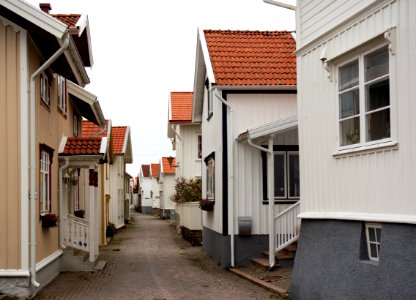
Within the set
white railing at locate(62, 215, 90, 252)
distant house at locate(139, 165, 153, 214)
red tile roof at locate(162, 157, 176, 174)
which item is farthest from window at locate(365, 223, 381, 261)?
distant house at locate(139, 165, 153, 214)

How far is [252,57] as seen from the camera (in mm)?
18531

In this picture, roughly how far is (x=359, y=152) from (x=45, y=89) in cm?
803

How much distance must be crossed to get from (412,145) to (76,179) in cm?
1410

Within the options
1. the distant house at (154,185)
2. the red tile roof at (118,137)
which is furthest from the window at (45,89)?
the distant house at (154,185)

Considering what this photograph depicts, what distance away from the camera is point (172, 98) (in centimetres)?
3544

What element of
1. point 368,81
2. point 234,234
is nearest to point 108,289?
point 234,234

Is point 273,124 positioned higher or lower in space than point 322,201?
higher

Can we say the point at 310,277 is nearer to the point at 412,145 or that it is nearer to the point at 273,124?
the point at 412,145

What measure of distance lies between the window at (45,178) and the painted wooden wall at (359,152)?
5759mm

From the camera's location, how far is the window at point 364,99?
8.52m

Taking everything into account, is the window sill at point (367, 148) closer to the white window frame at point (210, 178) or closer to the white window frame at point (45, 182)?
the white window frame at point (45, 182)

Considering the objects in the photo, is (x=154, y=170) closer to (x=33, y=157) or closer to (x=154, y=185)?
(x=154, y=185)

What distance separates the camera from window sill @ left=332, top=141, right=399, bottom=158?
8.10 metres

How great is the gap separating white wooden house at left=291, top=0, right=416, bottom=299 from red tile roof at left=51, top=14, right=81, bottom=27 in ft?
22.0
